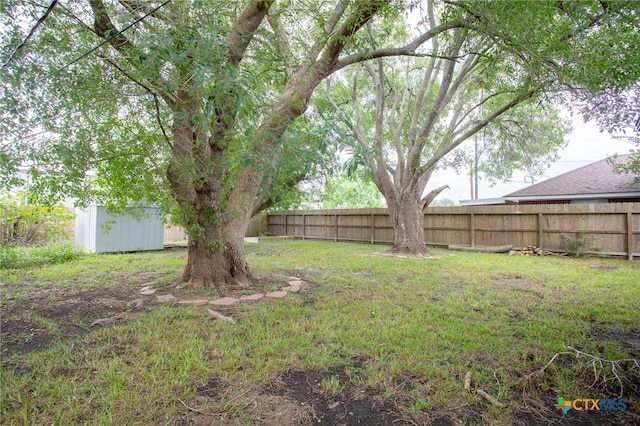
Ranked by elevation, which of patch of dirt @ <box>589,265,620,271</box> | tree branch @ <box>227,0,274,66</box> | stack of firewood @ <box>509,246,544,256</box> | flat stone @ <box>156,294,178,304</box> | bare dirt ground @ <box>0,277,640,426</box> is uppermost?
tree branch @ <box>227,0,274,66</box>

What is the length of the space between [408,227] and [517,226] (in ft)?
9.84

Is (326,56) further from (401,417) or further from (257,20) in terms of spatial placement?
(401,417)

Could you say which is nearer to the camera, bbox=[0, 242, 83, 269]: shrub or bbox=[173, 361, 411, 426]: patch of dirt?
bbox=[173, 361, 411, 426]: patch of dirt

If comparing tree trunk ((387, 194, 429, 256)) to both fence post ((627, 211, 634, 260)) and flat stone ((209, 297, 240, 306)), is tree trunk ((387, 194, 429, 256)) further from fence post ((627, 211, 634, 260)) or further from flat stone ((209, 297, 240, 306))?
flat stone ((209, 297, 240, 306))

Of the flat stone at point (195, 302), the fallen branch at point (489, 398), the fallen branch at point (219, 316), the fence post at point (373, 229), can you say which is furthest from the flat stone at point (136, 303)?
the fence post at point (373, 229)

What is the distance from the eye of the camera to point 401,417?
1.64 m

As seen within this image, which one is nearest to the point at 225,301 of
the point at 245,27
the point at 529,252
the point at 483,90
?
the point at 245,27

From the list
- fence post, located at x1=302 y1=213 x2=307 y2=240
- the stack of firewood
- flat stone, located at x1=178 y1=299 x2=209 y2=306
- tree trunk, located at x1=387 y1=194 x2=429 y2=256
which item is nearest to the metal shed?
flat stone, located at x1=178 y1=299 x2=209 y2=306

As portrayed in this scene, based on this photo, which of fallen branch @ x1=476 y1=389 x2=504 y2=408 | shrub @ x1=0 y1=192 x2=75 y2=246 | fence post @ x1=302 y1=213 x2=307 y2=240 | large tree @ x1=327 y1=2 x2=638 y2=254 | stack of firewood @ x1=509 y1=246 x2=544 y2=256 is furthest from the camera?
fence post @ x1=302 y1=213 x2=307 y2=240

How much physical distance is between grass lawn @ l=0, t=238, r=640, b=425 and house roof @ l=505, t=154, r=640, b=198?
21.0 ft

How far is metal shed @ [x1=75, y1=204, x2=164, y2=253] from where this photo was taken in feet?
25.8

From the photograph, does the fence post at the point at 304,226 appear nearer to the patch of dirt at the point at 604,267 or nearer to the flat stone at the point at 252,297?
the patch of dirt at the point at 604,267

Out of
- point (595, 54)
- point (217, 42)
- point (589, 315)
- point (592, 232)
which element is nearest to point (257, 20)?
point (217, 42)

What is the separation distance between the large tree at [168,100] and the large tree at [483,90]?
723 mm
